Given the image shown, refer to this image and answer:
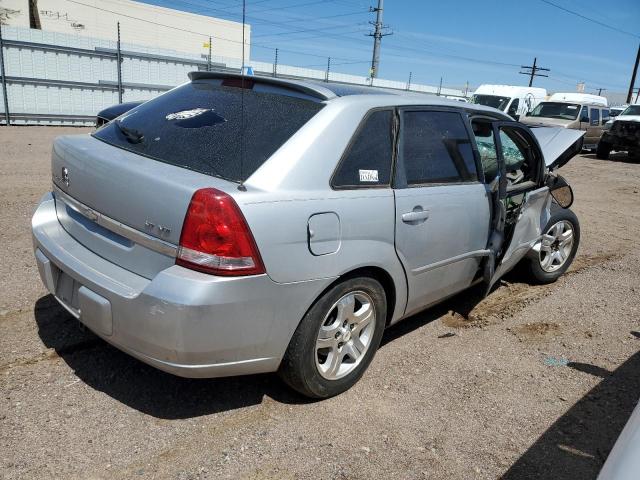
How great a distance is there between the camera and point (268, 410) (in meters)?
2.80

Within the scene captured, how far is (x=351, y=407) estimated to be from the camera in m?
2.89

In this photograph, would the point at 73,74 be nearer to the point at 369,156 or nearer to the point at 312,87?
the point at 312,87

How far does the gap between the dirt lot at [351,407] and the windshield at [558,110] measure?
16.0 m

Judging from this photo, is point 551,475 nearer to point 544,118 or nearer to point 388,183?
point 388,183

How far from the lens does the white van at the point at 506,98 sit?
21.4 metres

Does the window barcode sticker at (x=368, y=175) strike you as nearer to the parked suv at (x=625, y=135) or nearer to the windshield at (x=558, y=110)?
the parked suv at (x=625, y=135)

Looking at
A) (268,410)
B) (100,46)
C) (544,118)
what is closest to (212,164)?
(268,410)

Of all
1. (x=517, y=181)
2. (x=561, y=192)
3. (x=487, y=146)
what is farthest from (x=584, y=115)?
(x=487, y=146)

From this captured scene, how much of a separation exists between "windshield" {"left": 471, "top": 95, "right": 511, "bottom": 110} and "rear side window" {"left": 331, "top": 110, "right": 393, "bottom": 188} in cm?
1990

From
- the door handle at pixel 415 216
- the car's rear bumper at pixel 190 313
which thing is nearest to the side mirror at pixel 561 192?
the door handle at pixel 415 216

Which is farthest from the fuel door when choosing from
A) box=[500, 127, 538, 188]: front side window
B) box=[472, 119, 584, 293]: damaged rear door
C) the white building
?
the white building

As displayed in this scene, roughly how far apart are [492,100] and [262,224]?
849 inches

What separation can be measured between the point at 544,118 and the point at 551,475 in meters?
17.9

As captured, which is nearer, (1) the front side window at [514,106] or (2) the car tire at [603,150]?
(2) the car tire at [603,150]
